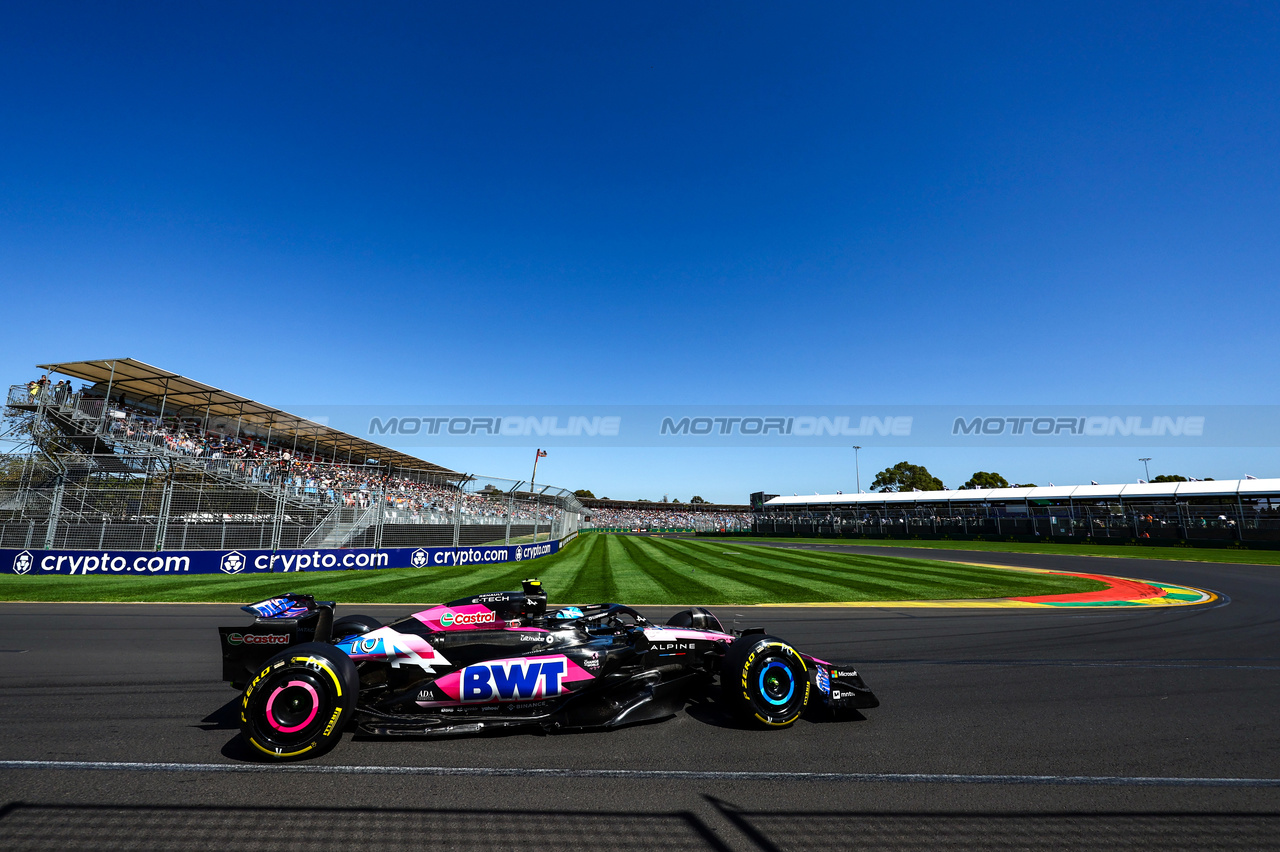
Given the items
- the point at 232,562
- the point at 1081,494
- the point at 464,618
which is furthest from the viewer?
the point at 1081,494

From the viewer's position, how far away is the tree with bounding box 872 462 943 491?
99.4m

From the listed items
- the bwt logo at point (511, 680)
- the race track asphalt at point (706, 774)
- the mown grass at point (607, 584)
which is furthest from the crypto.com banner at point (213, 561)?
the bwt logo at point (511, 680)

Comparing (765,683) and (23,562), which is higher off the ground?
(765,683)

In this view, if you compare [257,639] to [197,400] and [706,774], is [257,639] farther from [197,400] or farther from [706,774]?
[197,400]

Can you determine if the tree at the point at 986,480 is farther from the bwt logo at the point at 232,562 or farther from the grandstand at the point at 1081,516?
the bwt logo at the point at 232,562

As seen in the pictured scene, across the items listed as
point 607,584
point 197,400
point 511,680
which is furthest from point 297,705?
point 197,400

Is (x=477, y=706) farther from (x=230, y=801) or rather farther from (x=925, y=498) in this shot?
(x=925, y=498)

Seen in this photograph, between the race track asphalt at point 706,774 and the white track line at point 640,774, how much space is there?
16 millimetres

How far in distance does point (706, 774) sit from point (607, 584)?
10.9 m

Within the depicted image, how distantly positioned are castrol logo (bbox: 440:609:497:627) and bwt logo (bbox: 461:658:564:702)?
0.96m

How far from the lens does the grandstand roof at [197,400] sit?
22391 millimetres

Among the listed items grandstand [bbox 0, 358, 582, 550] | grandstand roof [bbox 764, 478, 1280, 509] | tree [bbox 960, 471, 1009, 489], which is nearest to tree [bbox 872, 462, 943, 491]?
tree [bbox 960, 471, 1009, 489]

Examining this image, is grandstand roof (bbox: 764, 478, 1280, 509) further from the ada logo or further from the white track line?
the ada logo

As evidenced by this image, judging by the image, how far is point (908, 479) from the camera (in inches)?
3969
